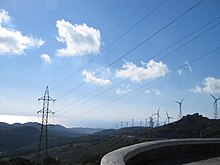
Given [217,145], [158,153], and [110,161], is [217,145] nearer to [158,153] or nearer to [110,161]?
[158,153]

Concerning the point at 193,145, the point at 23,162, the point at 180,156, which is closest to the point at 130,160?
the point at 180,156

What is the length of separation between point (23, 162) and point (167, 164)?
1358 centimetres

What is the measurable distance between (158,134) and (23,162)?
103m

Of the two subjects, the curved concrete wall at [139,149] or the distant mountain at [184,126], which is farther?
the distant mountain at [184,126]

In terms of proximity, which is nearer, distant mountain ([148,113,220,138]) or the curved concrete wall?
the curved concrete wall

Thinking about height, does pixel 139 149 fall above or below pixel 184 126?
below

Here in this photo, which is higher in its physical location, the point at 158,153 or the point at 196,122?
the point at 196,122

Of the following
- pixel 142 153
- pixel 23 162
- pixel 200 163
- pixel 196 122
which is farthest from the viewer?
pixel 196 122

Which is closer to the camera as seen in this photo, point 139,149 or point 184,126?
point 139,149

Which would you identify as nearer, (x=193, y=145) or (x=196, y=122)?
(x=193, y=145)

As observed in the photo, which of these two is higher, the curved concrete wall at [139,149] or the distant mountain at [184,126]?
the distant mountain at [184,126]

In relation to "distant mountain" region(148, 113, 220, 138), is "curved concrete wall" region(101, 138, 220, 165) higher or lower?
lower

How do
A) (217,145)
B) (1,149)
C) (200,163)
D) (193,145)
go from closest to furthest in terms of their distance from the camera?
1. (200,163)
2. (193,145)
3. (217,145)
4. (1,149)

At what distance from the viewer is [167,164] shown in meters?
8.37
